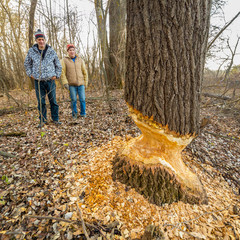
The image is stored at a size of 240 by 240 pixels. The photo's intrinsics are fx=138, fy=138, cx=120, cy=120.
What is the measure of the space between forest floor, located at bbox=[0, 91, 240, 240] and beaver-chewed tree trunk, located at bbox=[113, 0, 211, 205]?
0.17 meters

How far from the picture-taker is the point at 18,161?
5.93 feet

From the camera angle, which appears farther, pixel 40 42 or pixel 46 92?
pixel 46 92

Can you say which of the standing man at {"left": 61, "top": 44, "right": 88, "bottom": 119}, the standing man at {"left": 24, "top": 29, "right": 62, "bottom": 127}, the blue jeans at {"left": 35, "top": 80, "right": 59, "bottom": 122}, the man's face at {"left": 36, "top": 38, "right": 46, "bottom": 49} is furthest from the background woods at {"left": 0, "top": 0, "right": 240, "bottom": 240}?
the man's face at {"left": 36, "top": 38, "right": 46, "bottom": 49}

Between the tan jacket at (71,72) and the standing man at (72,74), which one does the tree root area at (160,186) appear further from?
the tan jacket at (71,72)

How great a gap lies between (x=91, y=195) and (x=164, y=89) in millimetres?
1247

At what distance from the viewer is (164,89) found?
118cm

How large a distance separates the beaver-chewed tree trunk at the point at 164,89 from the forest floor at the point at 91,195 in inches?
6.7

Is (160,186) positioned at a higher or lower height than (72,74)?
lower

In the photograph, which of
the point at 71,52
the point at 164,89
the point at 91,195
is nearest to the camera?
the point at 164,89

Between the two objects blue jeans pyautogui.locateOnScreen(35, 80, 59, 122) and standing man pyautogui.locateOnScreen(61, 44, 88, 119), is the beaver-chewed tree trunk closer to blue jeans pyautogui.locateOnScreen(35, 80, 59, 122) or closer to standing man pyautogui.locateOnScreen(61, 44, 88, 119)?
blue jeans pyautogui.locateOnScreen(35, 80, 59, 122)

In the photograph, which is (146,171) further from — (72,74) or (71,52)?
(71,52)

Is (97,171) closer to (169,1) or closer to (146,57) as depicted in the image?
(146,57)

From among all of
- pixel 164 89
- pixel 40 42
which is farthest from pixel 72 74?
pixel 164 89

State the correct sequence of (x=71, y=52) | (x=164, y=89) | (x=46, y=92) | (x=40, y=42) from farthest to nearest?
(x=71, y=52) < (x=46, y=92) < (x=40, y=42) < (x=164, y=89)
